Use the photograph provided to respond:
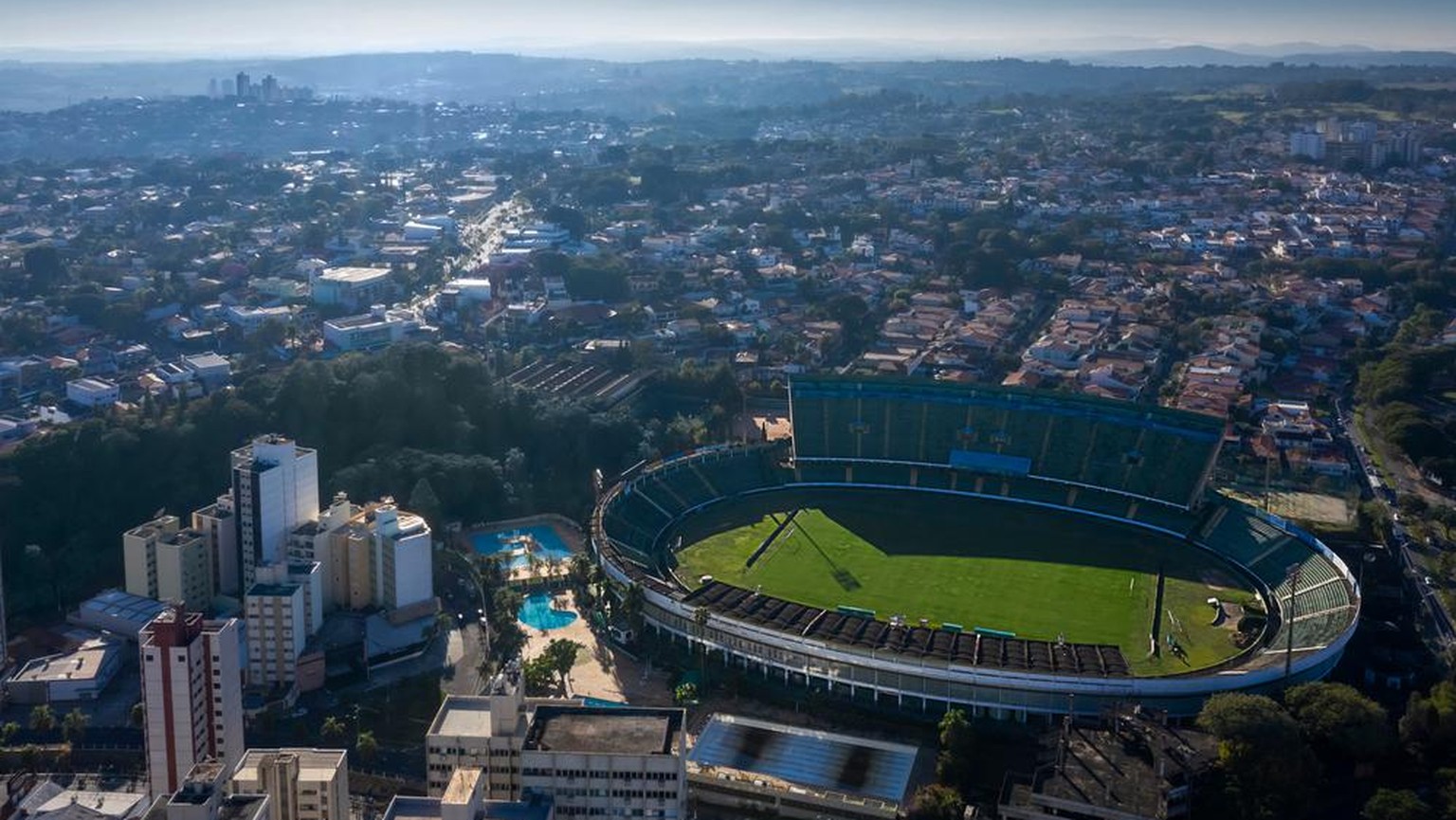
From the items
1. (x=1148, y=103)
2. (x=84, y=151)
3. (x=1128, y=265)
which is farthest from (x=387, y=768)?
(x=1148, y=103)

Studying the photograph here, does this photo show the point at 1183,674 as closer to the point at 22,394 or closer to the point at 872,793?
the point at 872,793

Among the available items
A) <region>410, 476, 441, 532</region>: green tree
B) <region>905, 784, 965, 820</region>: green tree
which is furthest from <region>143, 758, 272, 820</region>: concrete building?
<region>410, 476, 441, 532</region>: green tree

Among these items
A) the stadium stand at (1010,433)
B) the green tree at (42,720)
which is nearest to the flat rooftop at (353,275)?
the stadium stand at (1010,433)

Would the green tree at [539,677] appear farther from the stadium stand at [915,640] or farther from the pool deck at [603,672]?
the stadium stand at [915,640]

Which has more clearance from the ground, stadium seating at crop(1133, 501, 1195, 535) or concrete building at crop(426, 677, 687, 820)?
concrete building at crop(426, 677, 687, 820)

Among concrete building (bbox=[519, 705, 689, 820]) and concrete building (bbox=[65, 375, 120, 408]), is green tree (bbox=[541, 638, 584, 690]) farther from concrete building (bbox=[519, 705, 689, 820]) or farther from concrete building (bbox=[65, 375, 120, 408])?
concrete building (bbox=[65, 375, 120, 408])

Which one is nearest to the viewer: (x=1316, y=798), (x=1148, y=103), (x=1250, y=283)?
(x=1316, y=798)
